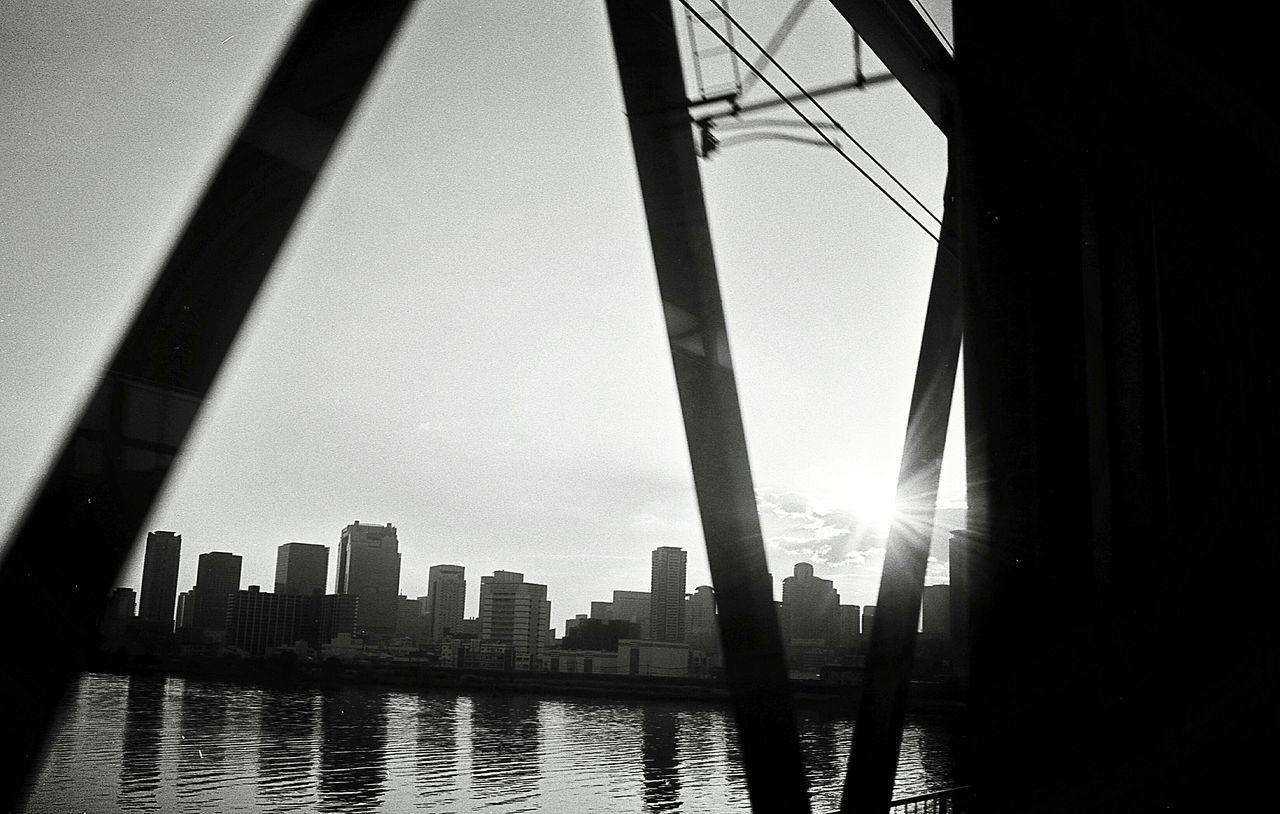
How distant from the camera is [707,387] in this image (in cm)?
157

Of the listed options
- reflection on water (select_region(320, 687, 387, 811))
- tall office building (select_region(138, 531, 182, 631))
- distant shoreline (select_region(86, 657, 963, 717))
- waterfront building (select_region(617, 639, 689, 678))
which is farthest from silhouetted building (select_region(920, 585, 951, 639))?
reflection on water (select_region(320, 687, 387, 811))

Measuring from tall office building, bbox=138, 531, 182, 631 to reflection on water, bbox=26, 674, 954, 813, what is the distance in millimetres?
14775

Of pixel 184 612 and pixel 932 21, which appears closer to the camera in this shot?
pixel 184 612

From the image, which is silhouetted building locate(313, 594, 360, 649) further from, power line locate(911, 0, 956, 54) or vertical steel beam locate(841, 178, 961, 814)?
power line locate(911, 0, 956, 54)

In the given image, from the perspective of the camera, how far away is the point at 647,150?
4.99ft

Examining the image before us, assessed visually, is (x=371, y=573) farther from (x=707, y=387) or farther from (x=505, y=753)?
(x=505, y=753)

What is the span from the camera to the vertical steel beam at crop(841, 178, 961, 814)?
2.72 metres

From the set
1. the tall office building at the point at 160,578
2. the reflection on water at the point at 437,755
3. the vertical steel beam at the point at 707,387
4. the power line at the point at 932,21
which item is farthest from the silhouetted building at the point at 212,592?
the reflection on water at the point at 437,755

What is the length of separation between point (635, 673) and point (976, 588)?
2379 cm

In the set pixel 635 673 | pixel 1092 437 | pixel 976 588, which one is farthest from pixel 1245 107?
pixel 635 673

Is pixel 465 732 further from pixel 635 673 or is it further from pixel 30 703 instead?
pixel 30 703

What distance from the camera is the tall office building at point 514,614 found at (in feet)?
40.5

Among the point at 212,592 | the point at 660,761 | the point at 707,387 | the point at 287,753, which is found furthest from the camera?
the point at 660,761

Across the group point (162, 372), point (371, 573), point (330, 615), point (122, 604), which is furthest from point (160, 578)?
point (371, 573)
